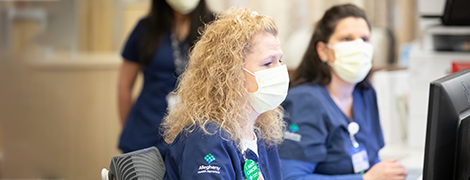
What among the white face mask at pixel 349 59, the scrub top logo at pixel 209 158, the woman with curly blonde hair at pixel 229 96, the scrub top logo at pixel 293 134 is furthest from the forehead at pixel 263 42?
the white face mask at pixel 349 59

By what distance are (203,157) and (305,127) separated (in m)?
0.56

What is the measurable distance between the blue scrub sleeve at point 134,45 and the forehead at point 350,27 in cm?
90

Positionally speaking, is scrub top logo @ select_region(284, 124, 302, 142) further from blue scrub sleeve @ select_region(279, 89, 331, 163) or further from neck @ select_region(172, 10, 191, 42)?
neck @ select_region(172, 10, 191, 42)

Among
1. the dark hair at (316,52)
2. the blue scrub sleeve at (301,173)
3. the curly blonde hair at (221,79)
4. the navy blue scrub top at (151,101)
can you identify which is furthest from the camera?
the navy blue scrub top at (151,101)

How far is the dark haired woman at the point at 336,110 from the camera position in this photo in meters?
1.47

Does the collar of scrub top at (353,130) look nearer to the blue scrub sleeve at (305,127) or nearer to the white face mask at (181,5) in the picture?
the blue scrub sleeve at (305,127)

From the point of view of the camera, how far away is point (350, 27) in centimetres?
163

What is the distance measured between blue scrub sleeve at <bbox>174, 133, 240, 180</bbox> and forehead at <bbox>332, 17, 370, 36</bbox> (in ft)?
2.43

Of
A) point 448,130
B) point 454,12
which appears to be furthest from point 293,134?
point 454,12

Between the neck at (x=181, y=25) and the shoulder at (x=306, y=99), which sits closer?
the shoulder at (x=306, y=99)

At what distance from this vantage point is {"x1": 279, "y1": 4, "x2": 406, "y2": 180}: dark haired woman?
1.47 meters

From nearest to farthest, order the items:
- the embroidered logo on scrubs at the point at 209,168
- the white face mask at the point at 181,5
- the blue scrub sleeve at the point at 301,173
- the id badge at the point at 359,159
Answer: the embroidered logo on scrubs at the point at 209,168 < the blue scrub sleeve at the point at 301,173 < the id badge at the point at 359,159 < the white face mask at the point at 181,5

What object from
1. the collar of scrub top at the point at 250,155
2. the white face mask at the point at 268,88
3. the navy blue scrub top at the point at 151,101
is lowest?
the navy blue scrub top at the point at 151,101

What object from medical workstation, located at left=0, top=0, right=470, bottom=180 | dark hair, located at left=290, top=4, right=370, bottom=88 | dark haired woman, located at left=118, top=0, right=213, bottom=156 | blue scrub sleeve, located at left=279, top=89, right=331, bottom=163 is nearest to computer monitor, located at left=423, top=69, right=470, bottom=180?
medical workstation, located at left=0, top=0, right=470, bottom=180
